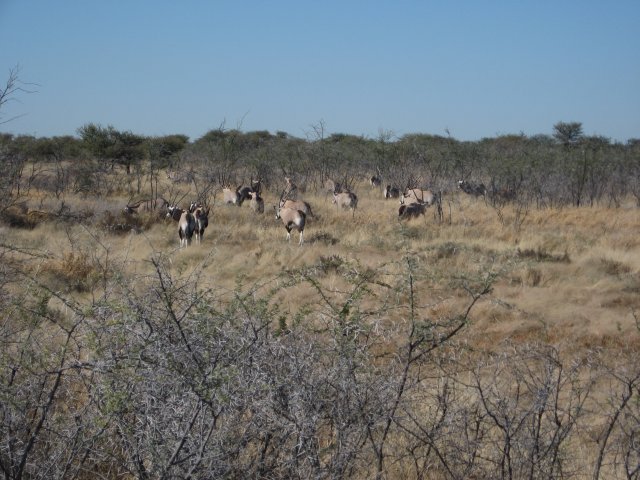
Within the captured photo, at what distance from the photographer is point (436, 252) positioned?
14188mm

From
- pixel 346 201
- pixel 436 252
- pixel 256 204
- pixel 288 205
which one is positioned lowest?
pixel 436 252

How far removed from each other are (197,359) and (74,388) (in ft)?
3.78

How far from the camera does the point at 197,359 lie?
10.2 feet

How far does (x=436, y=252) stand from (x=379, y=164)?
60.2 ft

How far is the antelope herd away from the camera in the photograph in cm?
1542

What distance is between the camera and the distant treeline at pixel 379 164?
26141mm

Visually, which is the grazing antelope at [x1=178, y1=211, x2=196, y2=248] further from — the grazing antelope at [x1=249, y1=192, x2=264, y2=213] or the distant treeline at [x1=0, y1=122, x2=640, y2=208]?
the distant treeline at [x1=0, y1=122, x2=640, y2=208]

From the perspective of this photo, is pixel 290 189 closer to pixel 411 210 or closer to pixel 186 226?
pixel 411 210

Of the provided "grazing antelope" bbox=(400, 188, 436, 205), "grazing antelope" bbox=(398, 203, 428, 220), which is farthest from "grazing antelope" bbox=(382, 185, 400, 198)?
"grazing antelope" bbox=(398, 203, 428, 220)

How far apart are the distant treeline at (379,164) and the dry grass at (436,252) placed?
12.0 ft

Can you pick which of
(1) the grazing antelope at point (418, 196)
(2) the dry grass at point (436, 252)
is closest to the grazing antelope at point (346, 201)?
(2) the dry grass at point (436, 252)

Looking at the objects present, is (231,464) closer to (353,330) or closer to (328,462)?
(328,462)

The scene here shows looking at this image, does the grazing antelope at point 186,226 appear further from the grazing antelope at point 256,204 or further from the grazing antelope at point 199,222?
the grazing antelope at point 256,204

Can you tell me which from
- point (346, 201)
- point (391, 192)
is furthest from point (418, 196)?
point (391, 192)
